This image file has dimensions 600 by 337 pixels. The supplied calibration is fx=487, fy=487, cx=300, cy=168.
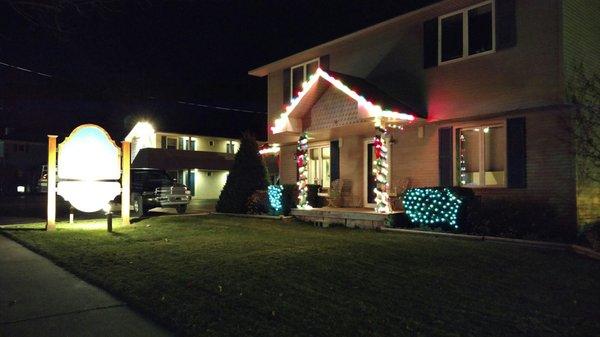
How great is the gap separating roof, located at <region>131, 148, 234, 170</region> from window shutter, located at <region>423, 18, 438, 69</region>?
88.2ft

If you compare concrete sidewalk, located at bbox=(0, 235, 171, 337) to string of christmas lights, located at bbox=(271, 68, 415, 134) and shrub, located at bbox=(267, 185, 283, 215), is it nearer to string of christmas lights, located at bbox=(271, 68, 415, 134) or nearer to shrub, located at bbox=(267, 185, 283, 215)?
string of christmas lights, located at bbox=(271, 68, 415, 134)

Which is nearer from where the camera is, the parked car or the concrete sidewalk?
the concrete sidewalk

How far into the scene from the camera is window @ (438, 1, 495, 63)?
12352 mm

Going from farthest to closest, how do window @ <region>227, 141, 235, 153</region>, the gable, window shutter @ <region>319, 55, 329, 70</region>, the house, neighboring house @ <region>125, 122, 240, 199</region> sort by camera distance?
1. window @ <region>227, 141, 235, 153</region>
2. neighboring house @ <region>125, 122, 240, 199</region>
3. window shutter @ <region>319, 55, 329, 70</region>
4. the gable
5. the house

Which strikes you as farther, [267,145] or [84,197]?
[267,145]

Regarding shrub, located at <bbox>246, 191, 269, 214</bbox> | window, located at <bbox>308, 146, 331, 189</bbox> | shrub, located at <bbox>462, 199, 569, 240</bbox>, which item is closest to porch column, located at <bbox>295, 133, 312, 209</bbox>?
window, located at <bbox>308, 146, 331, 189</bbox>

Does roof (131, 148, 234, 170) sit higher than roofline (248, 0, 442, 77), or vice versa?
roofline (248, 0, 442, 77)

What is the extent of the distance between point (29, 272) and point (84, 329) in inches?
139

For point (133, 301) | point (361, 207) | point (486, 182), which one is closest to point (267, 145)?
point (361, 207)

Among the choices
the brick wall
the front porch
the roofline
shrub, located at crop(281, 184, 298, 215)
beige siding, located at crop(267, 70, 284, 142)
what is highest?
the roofline

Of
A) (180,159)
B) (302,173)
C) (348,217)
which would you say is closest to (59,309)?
(348,217)

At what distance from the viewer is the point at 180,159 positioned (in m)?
38.1

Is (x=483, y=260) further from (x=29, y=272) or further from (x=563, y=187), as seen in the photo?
(x=29, y=272)

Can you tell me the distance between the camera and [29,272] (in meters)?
7.76
